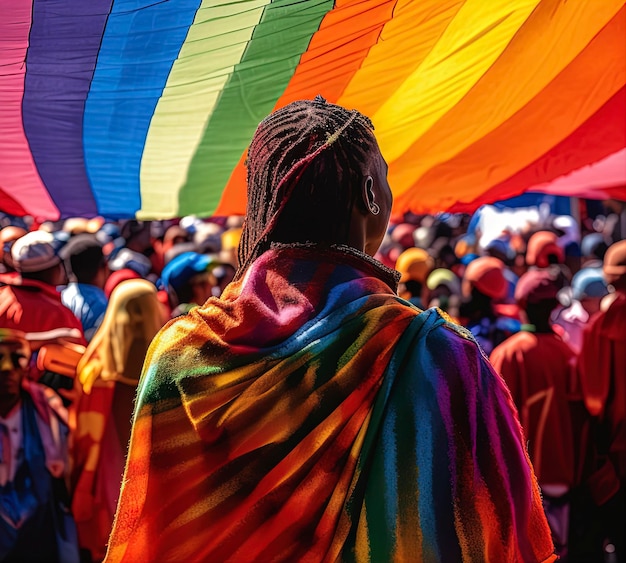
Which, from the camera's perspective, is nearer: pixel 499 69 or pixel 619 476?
pixel 499 69

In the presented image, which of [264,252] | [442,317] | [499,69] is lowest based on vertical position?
[442,317]

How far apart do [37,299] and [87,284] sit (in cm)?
87

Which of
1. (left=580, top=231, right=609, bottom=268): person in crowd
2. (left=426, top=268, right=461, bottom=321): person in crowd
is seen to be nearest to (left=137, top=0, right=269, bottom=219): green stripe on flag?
(left=426, top=268, right=461, bottom=321): person in crowd

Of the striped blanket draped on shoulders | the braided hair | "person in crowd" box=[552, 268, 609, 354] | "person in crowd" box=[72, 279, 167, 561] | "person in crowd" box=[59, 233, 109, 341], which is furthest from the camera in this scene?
"person in crowd" box=[552, 268, 609, 354]

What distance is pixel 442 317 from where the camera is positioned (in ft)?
5.52

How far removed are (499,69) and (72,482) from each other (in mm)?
3064

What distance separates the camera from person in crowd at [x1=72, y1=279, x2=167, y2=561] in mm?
4906

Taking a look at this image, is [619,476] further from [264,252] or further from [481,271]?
[264,252]

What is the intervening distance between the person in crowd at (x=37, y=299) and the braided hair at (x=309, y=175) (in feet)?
12.1

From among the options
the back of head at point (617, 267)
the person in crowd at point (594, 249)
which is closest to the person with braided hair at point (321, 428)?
the back of head at point (617, 267)

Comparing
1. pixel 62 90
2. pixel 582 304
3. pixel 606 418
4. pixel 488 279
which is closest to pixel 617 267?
pixel 488 279

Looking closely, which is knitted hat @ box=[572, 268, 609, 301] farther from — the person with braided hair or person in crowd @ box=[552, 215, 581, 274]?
the person with braided hair

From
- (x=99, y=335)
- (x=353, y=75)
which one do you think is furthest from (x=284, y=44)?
(x=99, y=335)

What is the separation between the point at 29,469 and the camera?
4660 mm
